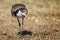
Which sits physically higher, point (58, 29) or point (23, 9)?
point (23, 9)

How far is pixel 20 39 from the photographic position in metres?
9.64

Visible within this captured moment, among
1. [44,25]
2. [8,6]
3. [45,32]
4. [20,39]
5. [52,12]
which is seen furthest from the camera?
[8,6]

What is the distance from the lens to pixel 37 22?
475 inches

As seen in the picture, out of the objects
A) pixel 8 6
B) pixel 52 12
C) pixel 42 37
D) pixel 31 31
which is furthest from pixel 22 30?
pixel 8 6

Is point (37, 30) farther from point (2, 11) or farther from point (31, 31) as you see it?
point (2, 11)

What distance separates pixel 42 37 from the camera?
988cm

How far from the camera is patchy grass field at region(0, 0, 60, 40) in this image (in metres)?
10.1

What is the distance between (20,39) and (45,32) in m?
→ 1.19

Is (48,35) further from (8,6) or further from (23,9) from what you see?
(8,6)

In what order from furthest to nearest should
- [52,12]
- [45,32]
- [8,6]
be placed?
1. [8,6]
2. [52,12]
3. [45,32]

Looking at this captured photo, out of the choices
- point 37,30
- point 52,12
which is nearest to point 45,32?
point 37,30

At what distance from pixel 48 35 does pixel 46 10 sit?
4.95m

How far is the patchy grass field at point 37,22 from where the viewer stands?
33.0ft

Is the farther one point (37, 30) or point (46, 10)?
point (46, 10)
